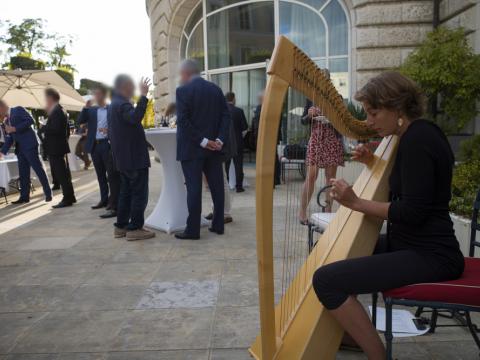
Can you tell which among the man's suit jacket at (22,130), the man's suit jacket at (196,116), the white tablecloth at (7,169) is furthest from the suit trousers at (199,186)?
→ the white tablecloth at (7,169)

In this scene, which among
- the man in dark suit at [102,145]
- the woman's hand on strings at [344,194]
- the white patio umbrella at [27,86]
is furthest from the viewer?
the white patio umbrella at [27,86]

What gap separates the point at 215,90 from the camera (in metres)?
4.57

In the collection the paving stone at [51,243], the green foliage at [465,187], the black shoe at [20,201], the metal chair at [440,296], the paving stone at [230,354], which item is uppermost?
the green foliage at [465,187]

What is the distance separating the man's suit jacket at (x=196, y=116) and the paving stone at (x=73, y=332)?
1954 mm

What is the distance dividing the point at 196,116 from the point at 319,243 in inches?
92.8

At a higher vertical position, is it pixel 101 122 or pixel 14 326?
pixel 101 122

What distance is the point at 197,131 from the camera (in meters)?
4.47

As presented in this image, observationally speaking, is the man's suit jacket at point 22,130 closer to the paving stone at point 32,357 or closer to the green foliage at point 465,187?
the paving stone at point 32,357

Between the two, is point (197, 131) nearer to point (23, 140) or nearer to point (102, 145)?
point (102, 145)

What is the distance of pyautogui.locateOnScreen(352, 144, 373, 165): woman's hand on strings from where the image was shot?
2.44m

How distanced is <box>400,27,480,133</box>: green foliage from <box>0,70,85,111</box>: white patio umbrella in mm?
6291

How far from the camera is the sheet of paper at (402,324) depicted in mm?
2590

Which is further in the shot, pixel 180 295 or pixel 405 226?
pixel 180 295

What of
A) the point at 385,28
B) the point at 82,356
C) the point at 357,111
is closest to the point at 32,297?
the point at 82,356
